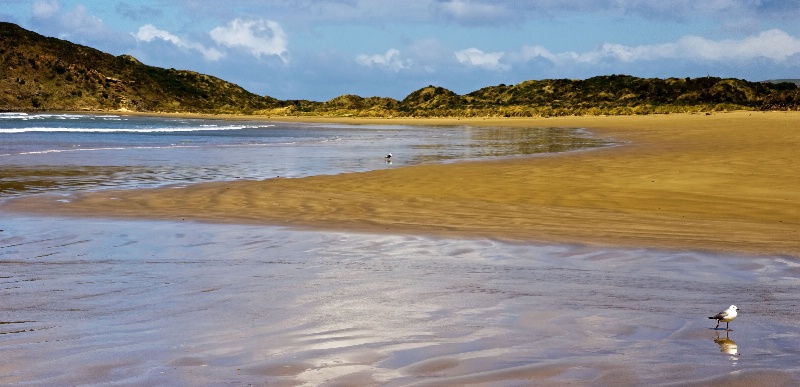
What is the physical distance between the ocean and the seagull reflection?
23 millimetres

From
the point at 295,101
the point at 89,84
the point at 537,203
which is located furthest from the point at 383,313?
the point at 89,84

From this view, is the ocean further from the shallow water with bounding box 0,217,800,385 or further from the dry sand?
the dry sand

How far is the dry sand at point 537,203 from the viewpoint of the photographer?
11.1 m

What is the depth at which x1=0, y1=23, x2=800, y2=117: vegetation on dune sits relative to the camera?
91.1 meters

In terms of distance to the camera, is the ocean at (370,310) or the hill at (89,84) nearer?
the ocean at (370,310)

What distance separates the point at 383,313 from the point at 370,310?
6.0 inches

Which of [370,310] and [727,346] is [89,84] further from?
[727,346]

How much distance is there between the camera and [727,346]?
18.5 ft

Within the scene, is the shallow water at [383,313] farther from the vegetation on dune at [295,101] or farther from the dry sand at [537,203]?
the vegetation on dune at [295,101]

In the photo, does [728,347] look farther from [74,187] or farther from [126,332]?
[74,187]

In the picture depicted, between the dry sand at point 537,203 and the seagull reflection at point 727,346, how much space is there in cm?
420

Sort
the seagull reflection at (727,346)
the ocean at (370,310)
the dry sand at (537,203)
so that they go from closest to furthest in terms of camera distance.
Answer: the ocean at (370,310) < the seagull reflection at (727,346) < the dry sand at (537,203)

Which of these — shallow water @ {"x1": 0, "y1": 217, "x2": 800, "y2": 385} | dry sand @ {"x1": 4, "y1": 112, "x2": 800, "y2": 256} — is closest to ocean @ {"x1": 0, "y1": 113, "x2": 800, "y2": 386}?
shallow water @ {"x1": 0, "y1": 217, "x2": 800, "y2": 385}

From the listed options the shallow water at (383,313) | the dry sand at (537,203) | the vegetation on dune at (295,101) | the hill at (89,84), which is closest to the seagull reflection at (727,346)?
the shallow water at (383,313)
